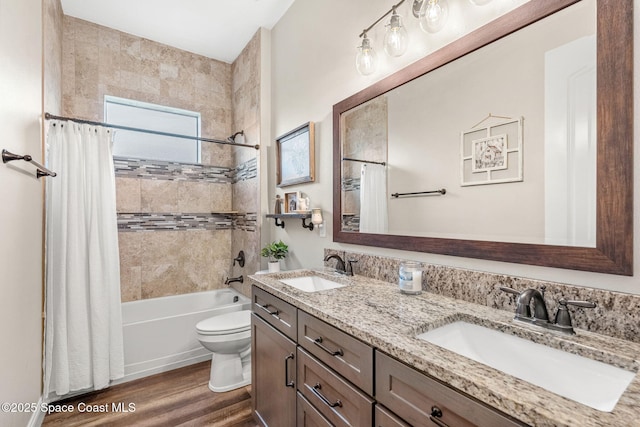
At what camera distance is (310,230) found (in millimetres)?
2197

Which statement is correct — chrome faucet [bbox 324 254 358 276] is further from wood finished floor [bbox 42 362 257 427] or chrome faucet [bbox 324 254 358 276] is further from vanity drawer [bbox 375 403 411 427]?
wood finished floor [bbox 42 362 257 427]

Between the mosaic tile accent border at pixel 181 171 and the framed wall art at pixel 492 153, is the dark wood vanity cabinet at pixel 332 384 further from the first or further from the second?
the mosaic tile accent border at pixel 181 171

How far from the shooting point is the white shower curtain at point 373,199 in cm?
160

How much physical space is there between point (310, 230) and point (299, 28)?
5.29 ft

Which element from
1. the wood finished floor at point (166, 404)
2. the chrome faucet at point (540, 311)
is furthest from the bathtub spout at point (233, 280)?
the chrome faucet at point (540, 311)

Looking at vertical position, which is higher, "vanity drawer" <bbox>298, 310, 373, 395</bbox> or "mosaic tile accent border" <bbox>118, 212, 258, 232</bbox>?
"mosaic tile accent border" <bbox>118, 212, 258, 232</bbox>

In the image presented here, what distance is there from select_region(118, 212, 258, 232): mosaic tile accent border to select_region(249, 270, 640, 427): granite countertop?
176cm

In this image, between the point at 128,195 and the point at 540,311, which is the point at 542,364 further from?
the point at 128,195

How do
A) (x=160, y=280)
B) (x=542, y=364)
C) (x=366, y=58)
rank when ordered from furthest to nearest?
→ (x=160, y=280) < (x=366, y=58) < (x=542, y=364)

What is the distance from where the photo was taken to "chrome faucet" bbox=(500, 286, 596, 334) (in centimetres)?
A: 84

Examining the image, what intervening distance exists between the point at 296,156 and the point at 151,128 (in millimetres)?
1874

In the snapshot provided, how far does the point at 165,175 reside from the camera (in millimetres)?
3072

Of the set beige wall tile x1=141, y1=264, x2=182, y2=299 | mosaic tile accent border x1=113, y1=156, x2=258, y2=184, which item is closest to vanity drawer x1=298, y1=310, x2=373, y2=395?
mosaic tile accent border x1=113, y1=156, x2=258, y2=184

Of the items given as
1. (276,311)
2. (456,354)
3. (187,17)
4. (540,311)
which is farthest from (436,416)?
(187,17)
